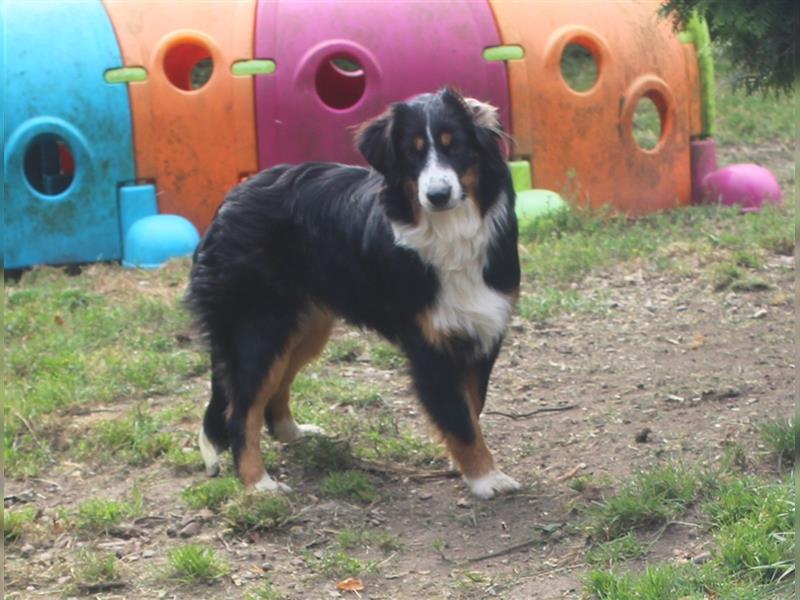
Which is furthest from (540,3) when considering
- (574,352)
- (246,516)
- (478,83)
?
(246,516)

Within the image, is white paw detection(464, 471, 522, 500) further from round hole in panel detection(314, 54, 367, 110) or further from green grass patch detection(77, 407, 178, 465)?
round hole in panel detection(314, 54, 367, 110)

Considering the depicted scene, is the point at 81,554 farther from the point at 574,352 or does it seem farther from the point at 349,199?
the point at 574,352

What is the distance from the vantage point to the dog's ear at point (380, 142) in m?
5.17

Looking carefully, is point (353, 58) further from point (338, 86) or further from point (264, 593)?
point (264, 593)

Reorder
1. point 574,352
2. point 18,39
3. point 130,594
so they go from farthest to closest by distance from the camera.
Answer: point 18,39
point 574,352
point 130,594

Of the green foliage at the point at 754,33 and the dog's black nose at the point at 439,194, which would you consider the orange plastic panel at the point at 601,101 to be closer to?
the green foliage at the point at 754,33

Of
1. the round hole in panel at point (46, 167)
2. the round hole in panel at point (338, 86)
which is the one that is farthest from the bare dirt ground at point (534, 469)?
the round hole in panel at point (46, 167)

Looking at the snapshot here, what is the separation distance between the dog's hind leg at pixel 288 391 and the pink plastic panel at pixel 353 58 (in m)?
3.63

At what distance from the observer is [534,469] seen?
5559mm

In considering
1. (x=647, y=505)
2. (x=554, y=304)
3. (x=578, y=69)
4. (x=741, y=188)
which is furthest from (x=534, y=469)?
(x=578, y=69)

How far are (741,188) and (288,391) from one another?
5200 mm

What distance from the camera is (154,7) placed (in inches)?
383

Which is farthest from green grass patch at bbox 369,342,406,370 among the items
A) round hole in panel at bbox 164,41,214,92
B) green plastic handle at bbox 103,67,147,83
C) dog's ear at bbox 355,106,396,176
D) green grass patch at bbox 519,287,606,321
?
round hole in panel at bbox 164,41,214,92

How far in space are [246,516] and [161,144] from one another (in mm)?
4937
